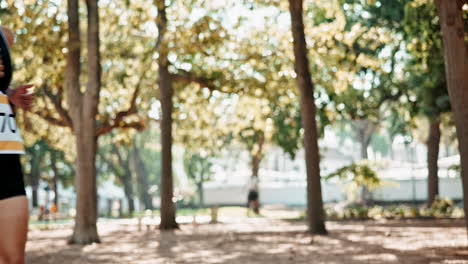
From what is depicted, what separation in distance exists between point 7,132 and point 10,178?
0.22 metres

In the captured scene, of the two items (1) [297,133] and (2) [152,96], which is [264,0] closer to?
(2) [152,96]

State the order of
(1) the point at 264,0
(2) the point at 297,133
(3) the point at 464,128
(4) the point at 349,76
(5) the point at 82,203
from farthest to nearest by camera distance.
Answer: (2) the point at 297,133
(4) the point at 349,76
(1) the point at 264,0
(5) the point at 82,203
(3) the point at 464,128

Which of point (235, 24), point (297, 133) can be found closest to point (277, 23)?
point (235, 24)

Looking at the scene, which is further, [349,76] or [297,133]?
[297,133]

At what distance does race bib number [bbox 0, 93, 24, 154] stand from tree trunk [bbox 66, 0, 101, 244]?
40.6ft

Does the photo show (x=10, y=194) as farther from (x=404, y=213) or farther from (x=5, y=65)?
(x=404, y=213)

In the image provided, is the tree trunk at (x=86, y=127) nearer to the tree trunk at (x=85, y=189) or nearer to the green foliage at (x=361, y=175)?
the tree trunk at (x=85, y=189)

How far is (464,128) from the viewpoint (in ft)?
27.2

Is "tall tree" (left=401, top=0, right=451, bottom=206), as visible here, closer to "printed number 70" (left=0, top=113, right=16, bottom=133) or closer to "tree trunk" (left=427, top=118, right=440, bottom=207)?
"tree trunk" (left=427, top=118, right=440, bottom=207)

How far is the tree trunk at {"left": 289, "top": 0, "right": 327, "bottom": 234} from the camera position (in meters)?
15.1

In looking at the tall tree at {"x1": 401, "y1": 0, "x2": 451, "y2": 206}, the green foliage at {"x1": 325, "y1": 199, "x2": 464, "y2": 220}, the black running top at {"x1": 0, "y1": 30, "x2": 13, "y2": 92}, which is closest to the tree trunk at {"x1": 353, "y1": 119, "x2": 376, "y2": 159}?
the tall tree at {"x1": 401, "y1": 0, "x2": 451, "y2": 206}

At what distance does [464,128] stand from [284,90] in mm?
13241

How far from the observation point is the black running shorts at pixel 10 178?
2676 mm

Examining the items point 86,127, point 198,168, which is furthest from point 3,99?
point 198,168
